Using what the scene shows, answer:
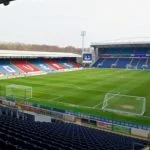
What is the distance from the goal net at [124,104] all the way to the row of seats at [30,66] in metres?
27.7

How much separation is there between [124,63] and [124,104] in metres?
44.9

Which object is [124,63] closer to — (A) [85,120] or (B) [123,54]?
(B) [123,54]

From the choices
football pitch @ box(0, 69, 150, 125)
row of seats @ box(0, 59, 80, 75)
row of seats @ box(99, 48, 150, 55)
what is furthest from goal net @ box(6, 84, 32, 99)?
row of seats @ box(99, 48, 150, 55)

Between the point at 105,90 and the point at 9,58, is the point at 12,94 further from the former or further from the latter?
the point at 9,58

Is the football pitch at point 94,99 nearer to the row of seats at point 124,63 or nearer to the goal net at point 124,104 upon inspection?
the goal net at point 124,104

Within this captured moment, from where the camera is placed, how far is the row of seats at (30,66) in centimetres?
5169

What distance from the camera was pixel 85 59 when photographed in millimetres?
70438

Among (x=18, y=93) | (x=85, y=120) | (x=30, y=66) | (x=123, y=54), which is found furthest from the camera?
(x=123, y=54)

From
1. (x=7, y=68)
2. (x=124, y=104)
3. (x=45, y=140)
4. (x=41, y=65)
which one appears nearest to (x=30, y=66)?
(x=41, y=65)

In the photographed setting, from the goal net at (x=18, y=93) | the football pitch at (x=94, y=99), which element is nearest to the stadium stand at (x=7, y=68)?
the football pitch at (x=94, y=99)

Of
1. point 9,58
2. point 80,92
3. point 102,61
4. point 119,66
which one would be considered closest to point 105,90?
point 80,92

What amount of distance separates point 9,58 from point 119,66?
2795cm

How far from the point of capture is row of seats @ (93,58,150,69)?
6528 centimetres

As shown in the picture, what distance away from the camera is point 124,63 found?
68438 mm
